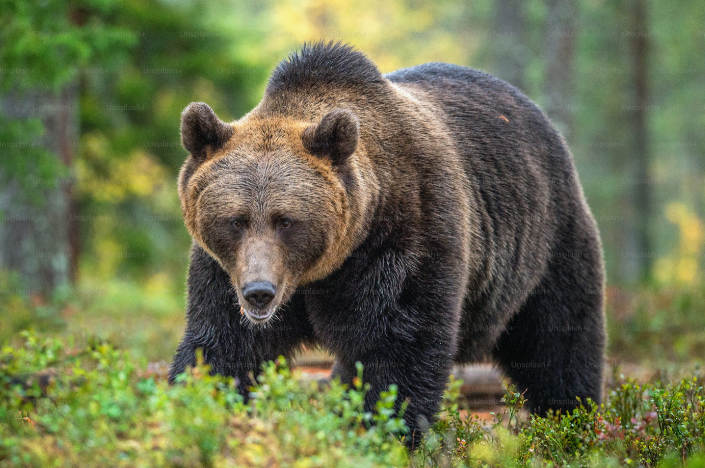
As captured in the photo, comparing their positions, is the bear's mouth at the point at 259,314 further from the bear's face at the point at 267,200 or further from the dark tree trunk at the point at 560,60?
the dark tree trunk at the point at 560,60

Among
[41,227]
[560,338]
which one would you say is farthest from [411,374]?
[41,227]

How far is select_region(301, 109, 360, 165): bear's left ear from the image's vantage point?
4.35 m

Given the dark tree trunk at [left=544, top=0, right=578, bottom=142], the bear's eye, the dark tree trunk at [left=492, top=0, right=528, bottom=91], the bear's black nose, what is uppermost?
the dark tree trunk at [left=492, top=0, right=528, bottom=91]

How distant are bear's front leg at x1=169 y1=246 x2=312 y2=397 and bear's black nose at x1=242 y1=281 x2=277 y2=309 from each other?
0.50 m

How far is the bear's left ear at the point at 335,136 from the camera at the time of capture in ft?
14.3

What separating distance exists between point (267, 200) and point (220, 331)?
96 cm

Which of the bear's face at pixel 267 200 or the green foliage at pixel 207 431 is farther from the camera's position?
the bear's face at pixel 267 200

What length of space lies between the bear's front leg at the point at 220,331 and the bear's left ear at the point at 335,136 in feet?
3.08

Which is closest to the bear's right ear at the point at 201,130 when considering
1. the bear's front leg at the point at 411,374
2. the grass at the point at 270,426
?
the grass at the point at 270,426

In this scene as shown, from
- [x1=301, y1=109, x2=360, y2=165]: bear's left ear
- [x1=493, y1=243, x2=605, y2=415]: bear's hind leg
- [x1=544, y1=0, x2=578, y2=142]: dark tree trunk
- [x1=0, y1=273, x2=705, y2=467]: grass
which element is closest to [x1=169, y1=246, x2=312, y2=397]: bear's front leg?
[x1=0, y1=273, x2=705, y2=467]: grass

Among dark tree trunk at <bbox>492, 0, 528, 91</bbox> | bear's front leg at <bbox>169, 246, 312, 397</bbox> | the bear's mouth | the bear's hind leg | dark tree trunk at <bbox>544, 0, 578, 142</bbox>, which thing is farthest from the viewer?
dark tree trunk at <bbox>492, 0, 528, 91</bbox>

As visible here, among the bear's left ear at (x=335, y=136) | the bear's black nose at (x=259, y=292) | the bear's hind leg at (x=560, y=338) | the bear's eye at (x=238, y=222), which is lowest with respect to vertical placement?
the bear's hind leg at (x=560, y=338)

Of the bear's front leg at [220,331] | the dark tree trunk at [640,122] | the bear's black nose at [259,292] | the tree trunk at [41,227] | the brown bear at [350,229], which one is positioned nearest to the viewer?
the bear's black nose at [259,292]

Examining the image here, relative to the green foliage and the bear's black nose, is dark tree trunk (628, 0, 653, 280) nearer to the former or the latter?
the green foliage
